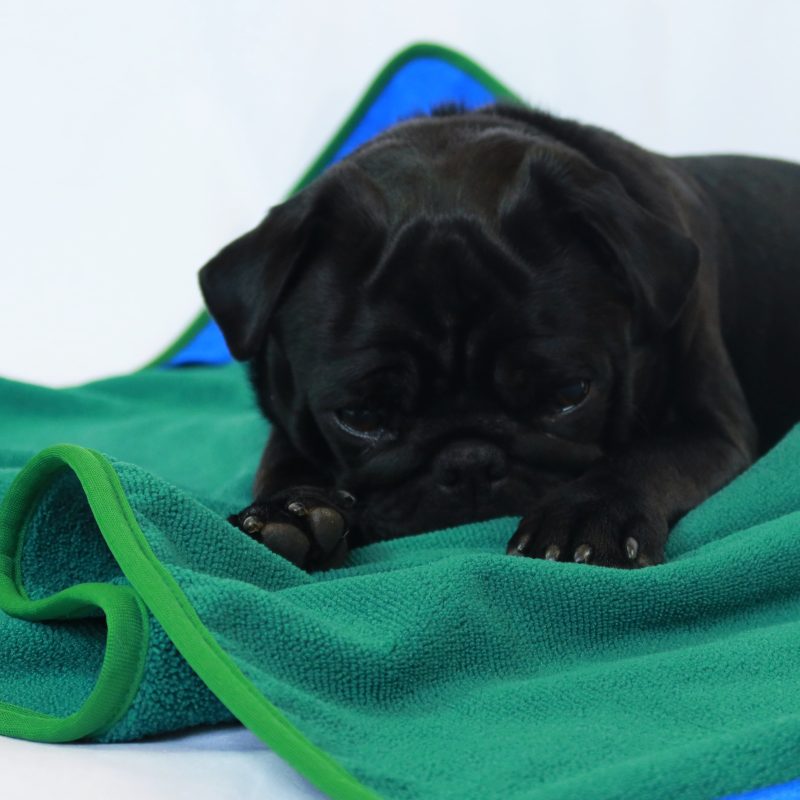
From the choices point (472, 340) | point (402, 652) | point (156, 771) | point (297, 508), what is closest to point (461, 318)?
point (472, 340)

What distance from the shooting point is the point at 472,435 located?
2.26 m

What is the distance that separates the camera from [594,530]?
1.94m

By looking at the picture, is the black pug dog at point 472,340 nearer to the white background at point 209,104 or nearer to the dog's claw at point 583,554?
the dog's claw at point 583,554

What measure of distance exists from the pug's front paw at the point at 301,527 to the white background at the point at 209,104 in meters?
2.58

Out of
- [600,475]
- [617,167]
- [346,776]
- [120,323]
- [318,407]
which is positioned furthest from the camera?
[120,323]

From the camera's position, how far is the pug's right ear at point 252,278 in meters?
2.29

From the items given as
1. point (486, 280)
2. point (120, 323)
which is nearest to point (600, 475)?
point (486, 280)

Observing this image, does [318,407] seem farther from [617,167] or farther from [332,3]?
[332,3]

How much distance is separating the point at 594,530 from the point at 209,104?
3.10m

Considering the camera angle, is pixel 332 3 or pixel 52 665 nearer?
pixel 52 665

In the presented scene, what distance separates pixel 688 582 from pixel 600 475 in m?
0.45

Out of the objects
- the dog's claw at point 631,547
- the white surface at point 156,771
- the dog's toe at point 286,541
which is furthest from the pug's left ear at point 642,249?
the white surface at point 156,771

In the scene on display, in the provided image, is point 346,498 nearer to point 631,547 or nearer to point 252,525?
point 252,525

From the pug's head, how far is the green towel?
36 centimetres
